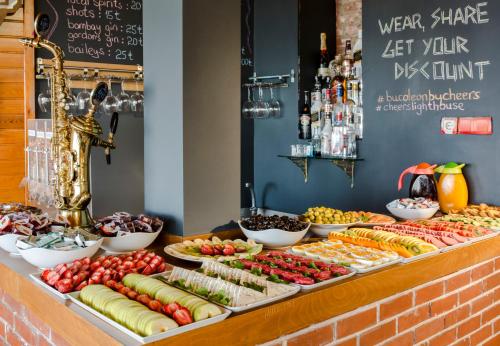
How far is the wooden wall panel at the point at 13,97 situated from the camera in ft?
15.0

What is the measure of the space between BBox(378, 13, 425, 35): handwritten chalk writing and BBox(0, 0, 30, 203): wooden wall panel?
113 inches

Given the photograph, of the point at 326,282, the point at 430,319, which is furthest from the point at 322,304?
the point at 430,319

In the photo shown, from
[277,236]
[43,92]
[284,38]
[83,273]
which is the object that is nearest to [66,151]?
[83,273]

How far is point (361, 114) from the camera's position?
4.45m

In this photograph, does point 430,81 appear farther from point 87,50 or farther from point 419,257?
point 87,50

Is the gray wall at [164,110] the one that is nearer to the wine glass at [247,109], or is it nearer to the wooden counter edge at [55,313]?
the wooden counter edge at [55,313]

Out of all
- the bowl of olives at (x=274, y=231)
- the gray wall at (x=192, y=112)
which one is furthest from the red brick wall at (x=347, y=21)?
the bowl of olives at (x=274, y=231)

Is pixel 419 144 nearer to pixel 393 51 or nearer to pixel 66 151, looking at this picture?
pixel 393 51

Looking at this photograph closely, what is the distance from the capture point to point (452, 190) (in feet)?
11.0

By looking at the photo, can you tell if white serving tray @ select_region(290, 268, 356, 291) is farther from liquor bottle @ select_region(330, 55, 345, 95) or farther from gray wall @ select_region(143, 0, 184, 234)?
liquor bottle @ select_region(330, 55, 345, 95)

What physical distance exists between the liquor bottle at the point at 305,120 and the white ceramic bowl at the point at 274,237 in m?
2.61

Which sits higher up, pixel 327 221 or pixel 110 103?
pixel 110 103

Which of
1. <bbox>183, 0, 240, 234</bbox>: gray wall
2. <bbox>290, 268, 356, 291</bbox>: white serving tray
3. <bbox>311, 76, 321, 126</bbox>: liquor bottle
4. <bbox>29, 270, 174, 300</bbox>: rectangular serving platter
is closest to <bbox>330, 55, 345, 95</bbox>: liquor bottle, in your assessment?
<bbox>311, 76, 321, 126</bbox>: liquor bottle

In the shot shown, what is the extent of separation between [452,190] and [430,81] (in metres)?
0.91
